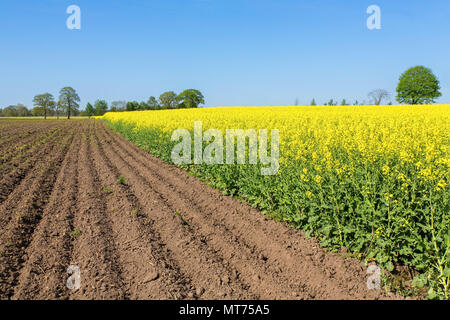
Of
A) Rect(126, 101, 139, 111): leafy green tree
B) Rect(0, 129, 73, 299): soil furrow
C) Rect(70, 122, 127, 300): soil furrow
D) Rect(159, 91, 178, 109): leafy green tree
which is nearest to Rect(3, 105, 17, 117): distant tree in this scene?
Rect(126, 101, 139, 111): leafy green tree

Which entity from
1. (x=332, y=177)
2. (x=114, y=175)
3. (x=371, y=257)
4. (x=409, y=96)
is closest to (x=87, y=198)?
(x=114, y=175)

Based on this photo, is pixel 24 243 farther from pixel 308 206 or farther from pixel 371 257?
pixel 371 257

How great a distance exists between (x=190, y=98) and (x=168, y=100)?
9.59 m

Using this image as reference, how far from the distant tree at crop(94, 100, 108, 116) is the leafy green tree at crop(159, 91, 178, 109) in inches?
1664

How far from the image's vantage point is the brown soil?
457 cm

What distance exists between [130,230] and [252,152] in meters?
3.85

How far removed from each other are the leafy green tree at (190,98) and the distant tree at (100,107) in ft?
170

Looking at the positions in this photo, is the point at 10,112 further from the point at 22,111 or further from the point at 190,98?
the point at 190,98

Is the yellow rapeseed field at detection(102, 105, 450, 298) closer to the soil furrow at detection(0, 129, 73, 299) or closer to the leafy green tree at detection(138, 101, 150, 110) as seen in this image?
the soil furrow at detection(0, 129, 73, 299)

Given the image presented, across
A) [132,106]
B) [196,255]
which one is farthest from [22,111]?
[196,255]

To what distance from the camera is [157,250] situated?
582 centimetres

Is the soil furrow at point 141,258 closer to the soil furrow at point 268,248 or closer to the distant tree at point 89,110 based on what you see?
the soil furrow at point 268,248

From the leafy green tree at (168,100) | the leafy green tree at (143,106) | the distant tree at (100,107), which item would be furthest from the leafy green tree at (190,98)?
the distant tree at (100,107)

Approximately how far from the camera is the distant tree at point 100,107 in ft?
417
